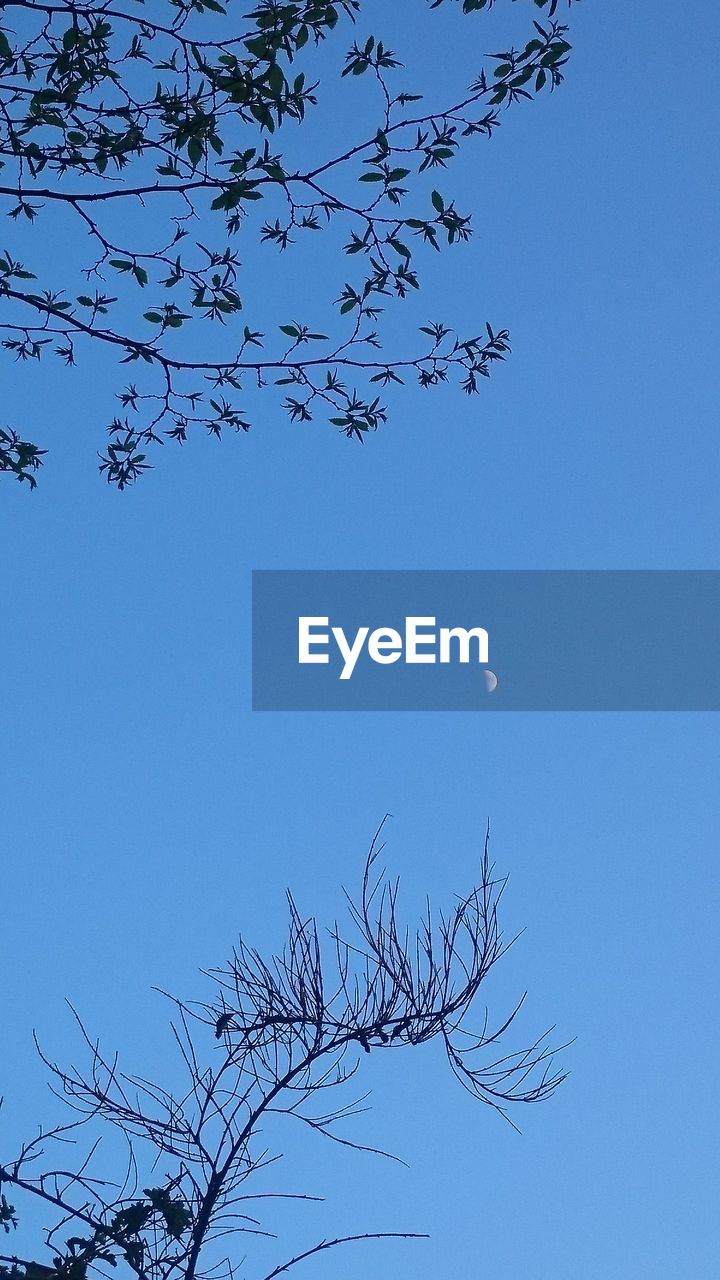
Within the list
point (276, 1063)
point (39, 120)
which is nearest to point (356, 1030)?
point (276, 1063)

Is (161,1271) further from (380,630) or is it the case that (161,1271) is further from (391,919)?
(380,630)

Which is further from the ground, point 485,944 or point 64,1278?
point 485,944

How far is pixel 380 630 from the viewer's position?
1605 cm

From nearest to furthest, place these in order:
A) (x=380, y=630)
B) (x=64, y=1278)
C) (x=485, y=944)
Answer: (x=64, y=1278), (x=485, y=944), (x=380, y=630)

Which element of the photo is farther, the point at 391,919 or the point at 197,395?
the point at 197,395

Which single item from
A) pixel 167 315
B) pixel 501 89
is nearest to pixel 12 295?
pixel 167 315

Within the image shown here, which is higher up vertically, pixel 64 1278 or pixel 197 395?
pixel 197 395

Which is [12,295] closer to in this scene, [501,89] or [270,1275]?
[501,89]

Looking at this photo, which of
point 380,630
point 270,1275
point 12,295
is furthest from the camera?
point 380,630

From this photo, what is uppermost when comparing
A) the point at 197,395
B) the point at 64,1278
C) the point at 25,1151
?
the point at 197,395

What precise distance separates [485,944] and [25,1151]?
267 centimetres

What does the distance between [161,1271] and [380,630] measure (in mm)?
10250

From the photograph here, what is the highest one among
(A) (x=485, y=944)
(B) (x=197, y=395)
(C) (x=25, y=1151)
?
(B) (x=197, y=395)

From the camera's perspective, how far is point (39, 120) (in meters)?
7.66
